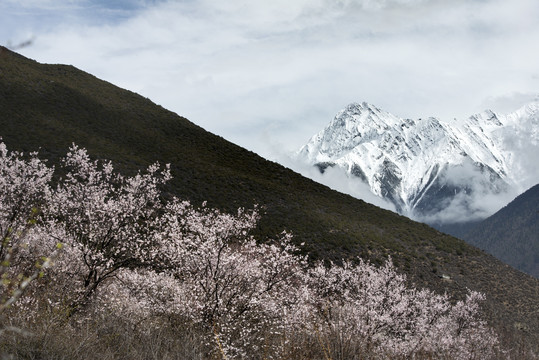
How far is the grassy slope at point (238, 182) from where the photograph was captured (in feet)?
151

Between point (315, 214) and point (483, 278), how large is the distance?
69.7 feet

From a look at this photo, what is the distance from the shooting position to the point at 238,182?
54.6 m

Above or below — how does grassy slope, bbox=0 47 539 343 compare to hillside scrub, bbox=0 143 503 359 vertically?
above

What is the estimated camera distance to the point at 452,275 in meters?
49.4

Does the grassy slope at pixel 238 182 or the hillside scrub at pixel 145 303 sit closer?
the hillside scrub at pixel 145 303

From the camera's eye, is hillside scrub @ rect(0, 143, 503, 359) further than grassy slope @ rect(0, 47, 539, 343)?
No

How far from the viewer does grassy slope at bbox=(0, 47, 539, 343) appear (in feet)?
151

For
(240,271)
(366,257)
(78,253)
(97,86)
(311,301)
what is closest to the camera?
(240,271)

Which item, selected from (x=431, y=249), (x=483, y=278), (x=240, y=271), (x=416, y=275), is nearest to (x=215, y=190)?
(x=416, y=275)

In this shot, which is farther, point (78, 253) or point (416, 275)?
point (416, 275)

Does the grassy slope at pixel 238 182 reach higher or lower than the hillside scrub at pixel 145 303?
higher

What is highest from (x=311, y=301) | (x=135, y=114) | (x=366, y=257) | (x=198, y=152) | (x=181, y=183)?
(x=135, y=114)

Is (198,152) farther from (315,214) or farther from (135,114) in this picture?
(315,214)

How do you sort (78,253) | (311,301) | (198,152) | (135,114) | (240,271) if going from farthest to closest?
(135,114) < (198,152) < (311,301) < (78,253) < (240,271)
